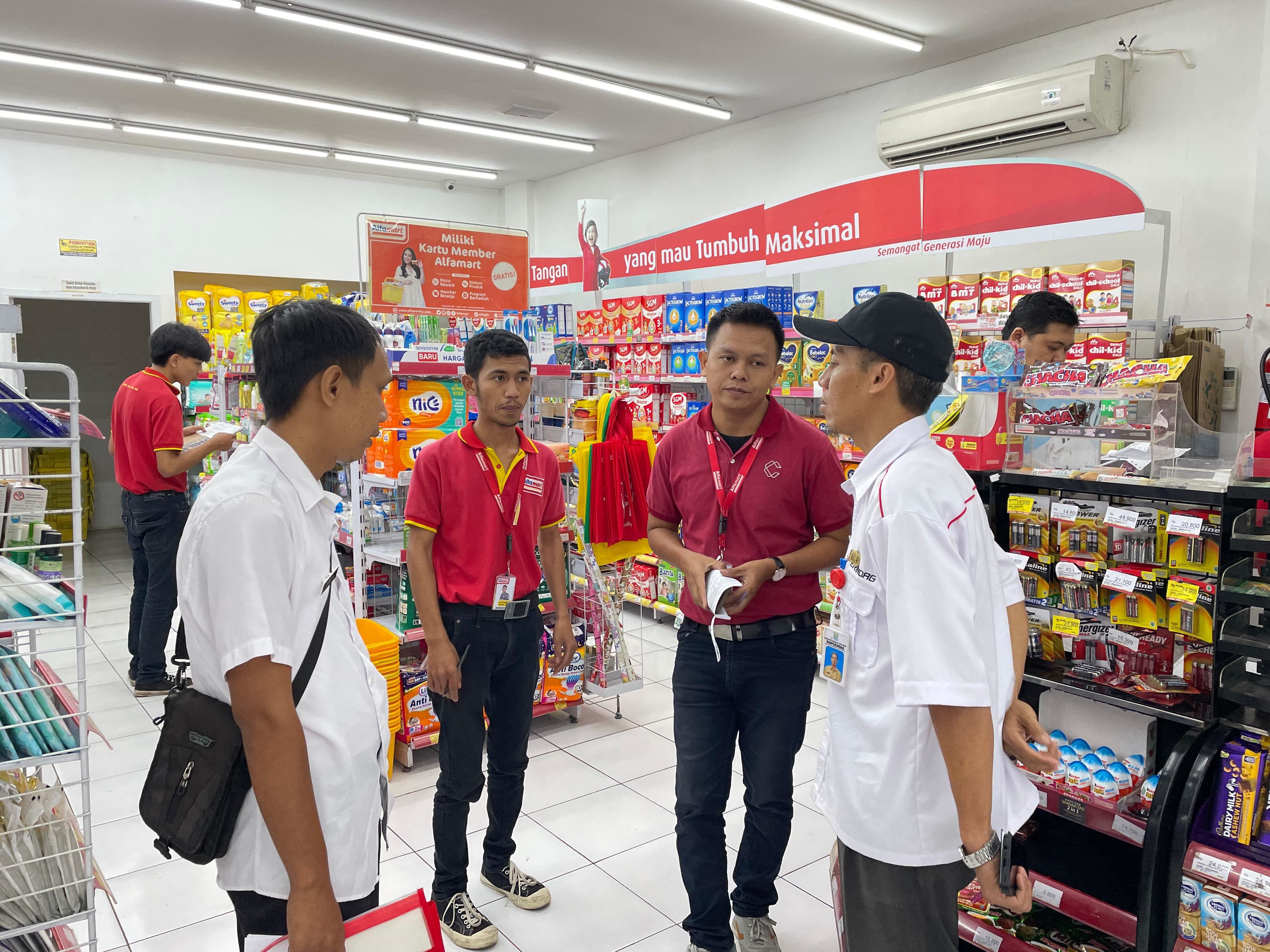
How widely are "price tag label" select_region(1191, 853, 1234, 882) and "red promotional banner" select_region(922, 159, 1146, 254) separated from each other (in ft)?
8.37

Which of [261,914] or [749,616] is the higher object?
[749,616]

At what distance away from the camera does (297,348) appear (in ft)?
4.81

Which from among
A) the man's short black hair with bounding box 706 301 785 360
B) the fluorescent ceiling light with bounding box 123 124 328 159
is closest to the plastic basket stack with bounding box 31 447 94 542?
the fluorescent ceiling light with bounding box 123 124 328 159

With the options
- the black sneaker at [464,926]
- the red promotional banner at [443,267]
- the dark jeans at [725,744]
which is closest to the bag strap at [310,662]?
the dark jeans at [725,744]

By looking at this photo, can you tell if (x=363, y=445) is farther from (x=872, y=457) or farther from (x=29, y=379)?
(x=29, y=379)

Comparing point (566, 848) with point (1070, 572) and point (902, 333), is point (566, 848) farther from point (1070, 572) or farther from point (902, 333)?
point (902, 333)

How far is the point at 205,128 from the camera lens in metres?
9.05

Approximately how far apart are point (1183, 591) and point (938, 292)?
3.46 m

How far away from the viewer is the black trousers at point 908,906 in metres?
1.66

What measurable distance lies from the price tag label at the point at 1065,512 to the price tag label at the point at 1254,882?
0.94 meters

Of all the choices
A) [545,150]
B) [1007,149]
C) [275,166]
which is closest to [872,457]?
[1007,149]

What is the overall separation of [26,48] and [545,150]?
490cm

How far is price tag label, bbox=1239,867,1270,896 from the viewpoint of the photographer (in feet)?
6.59

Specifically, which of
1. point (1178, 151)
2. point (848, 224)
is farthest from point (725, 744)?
point (1178, 151)
